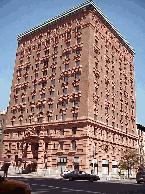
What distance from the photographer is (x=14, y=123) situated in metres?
61.6

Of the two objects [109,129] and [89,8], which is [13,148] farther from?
[89,8]

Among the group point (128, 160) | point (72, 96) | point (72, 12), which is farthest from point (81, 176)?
point (72, 12)

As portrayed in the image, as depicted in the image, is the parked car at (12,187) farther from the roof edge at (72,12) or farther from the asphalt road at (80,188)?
the roof edge at (72,12)

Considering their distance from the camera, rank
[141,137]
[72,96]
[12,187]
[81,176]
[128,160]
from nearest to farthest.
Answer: [12,187], [81,176], [72,96], [128,160], [141,137]

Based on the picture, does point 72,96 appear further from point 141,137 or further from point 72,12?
point 141,137

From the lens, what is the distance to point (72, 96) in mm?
51438

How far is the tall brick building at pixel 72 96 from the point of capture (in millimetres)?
48688

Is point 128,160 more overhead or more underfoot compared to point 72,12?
more underfoot

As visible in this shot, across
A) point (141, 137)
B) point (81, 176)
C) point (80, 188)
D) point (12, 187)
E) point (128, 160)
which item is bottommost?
point (81, 176)

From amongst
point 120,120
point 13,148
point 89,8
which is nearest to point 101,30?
point 89,8

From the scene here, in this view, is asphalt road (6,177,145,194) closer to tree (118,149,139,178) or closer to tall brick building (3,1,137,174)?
tall brick building (3,1,137,174)

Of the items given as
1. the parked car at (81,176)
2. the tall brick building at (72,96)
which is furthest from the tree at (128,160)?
the parked car at (81,176)

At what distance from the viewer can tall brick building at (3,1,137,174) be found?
48.7 m

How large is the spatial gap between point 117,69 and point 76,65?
59.6 ft
